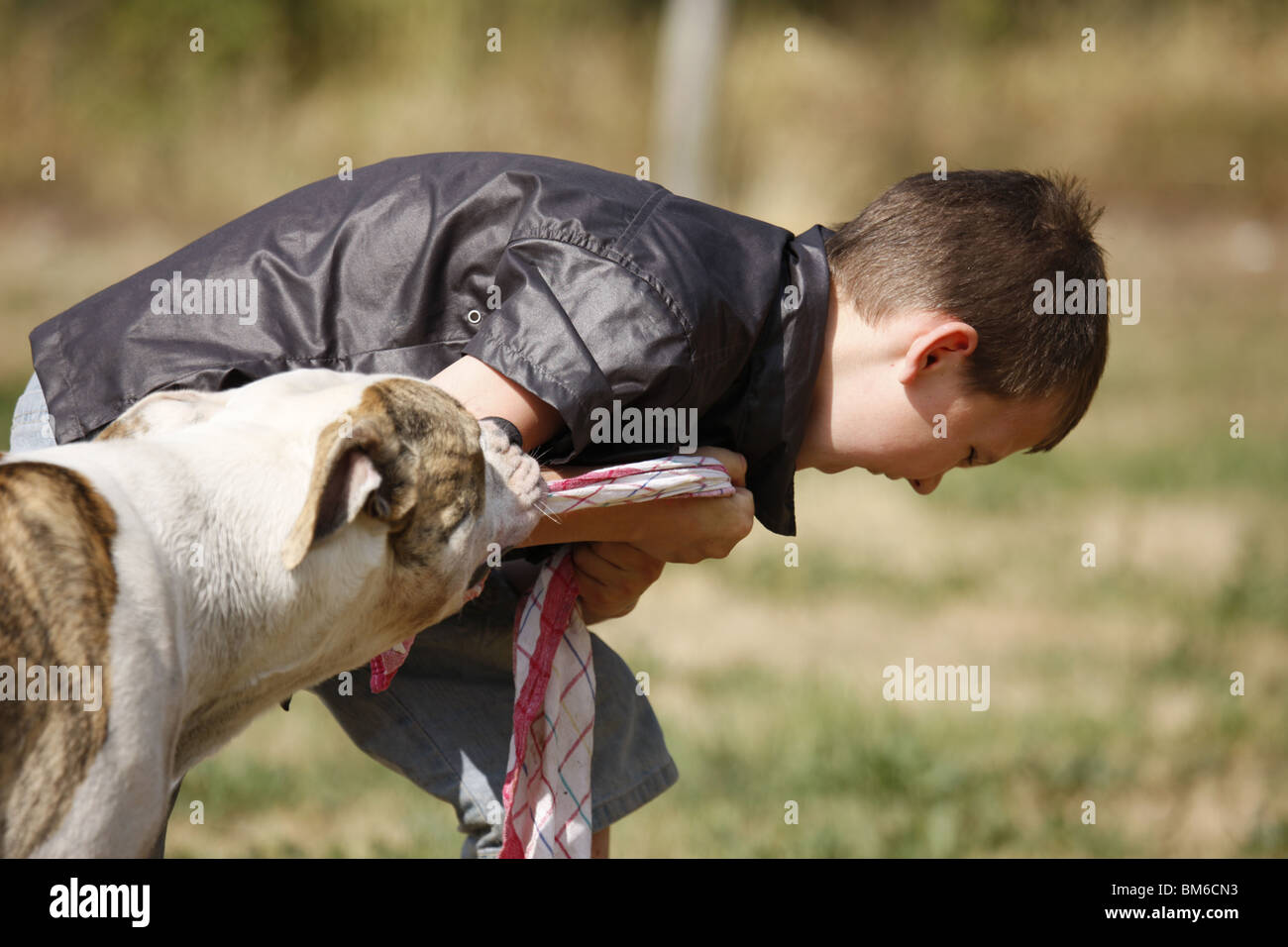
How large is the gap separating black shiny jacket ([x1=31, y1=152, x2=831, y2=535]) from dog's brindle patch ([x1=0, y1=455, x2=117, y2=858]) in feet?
2.18

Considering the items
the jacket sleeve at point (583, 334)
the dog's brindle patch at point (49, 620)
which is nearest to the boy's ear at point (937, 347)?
the jacket sleeve at point (583, 334)

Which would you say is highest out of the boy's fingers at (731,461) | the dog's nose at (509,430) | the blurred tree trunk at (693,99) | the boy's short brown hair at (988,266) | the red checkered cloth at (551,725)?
the blurred tree trunk at (693,99)

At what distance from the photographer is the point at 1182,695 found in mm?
5453

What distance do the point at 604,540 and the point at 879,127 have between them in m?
12.5

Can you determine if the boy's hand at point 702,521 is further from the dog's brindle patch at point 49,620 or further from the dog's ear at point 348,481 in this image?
the dog's brindle patch at point 49,620

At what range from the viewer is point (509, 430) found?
8.53 feet

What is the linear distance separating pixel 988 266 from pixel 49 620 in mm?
2081

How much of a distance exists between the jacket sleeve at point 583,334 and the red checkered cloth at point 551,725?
1.70 ft

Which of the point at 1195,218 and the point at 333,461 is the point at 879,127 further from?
the point at 333,461

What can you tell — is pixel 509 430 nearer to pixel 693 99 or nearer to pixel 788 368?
pixel 788 368

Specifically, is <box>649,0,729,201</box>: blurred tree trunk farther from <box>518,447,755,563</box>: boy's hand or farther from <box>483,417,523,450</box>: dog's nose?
<box>483,417,523,450</box>: dog's nose

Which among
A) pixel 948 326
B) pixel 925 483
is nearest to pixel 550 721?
pixel 925 483

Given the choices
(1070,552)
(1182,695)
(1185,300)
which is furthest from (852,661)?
(1185,300)

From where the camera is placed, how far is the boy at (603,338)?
267 cm
